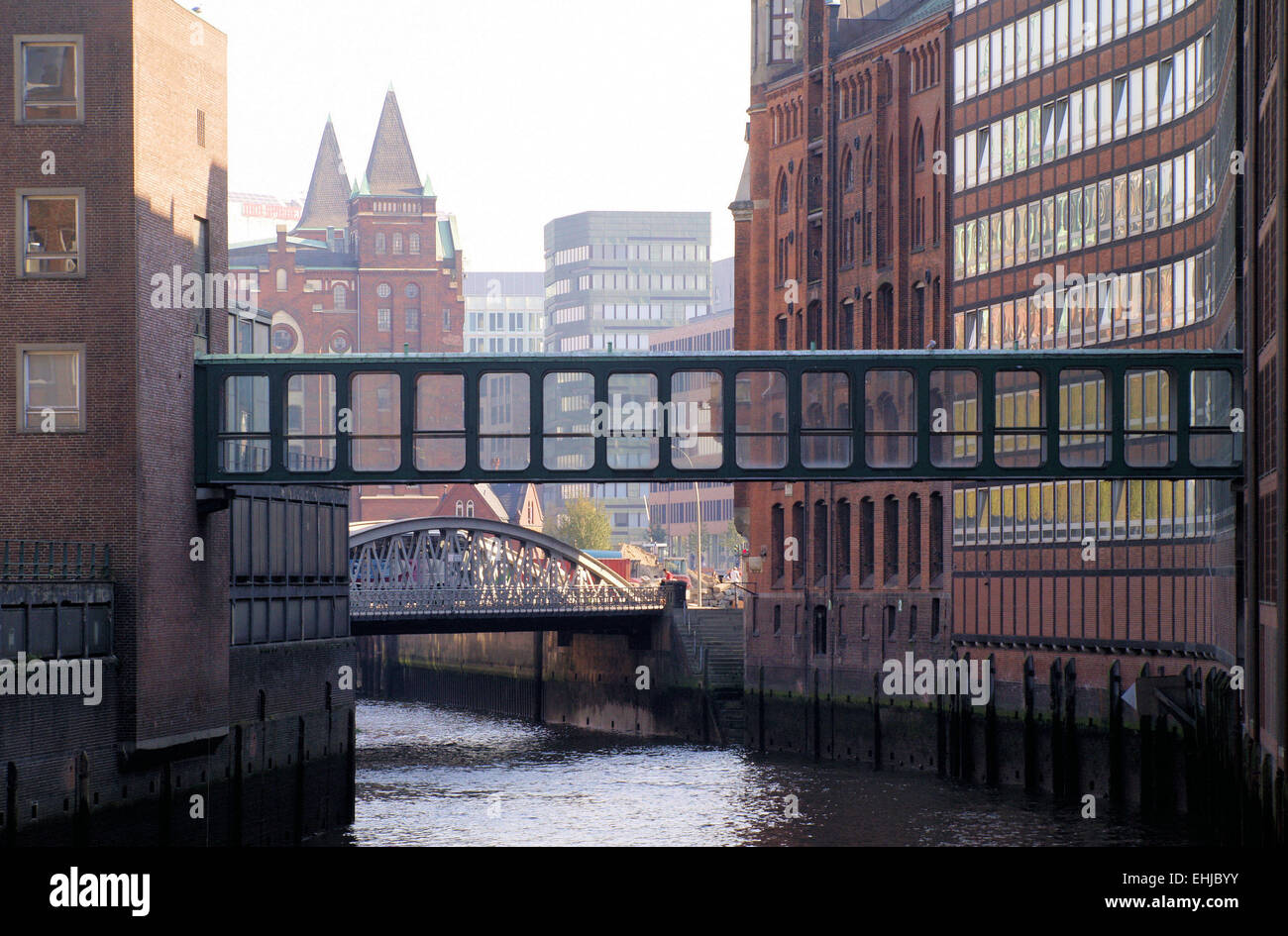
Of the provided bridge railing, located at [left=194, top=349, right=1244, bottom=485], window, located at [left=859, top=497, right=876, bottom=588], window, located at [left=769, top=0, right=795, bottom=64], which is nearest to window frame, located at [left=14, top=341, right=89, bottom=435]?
bridge railing, located at [left=194, top=349, right=1244, bottom=485]

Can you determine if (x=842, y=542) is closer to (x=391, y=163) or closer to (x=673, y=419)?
(x=673, y=419)

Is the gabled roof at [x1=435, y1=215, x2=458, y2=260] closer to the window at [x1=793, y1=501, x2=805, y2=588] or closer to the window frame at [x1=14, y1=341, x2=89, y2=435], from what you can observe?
the window at [x1=793, y1=501, x2=805, y2=588]

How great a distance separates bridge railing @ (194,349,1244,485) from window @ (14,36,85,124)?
19.2ft


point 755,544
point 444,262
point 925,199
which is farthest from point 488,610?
point 444,262

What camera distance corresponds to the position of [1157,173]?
6912 centimetres

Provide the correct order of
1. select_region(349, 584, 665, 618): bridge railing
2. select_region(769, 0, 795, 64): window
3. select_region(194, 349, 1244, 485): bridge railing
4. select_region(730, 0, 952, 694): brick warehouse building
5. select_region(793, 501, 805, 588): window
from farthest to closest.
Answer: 1. select_region(769, 0, 795, 64): window
2. select_region(349, 584, 665, 618): bridge railing
3. select_region(793, 501, 805, 588): window
4. select_region(730, 0, 952, 694): brick warehouse building
5. select_region(194, 349, 1244, 485): bridge railing

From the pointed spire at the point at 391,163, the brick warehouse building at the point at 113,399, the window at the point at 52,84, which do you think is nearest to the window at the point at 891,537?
the brick warehouse building at the point at 113,399

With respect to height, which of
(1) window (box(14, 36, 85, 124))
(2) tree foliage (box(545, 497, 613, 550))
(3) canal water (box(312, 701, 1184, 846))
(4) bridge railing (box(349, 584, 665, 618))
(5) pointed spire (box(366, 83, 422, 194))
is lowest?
(3) canal water (box(312, 701, 1184, 846))

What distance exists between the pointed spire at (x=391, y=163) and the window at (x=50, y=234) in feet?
449

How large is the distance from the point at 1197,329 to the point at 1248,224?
18360 millimetres

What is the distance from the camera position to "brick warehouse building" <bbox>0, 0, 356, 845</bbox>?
140 feet

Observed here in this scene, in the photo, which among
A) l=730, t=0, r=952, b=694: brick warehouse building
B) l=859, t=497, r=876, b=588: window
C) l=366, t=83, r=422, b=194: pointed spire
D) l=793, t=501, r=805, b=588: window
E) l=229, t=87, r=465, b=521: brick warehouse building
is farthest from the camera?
l=366, t=83, r=422, b=194: pointed spire

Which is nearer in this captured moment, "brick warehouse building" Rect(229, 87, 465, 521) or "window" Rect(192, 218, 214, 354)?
"window" Rect(192, 218, 214, 354)

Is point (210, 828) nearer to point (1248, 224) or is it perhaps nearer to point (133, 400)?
point (133, 400)
